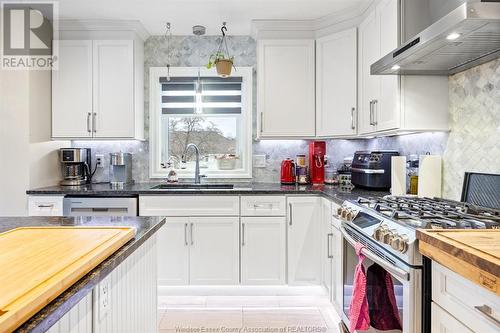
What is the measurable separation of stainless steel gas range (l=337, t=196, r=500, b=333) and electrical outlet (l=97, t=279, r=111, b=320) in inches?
43.5

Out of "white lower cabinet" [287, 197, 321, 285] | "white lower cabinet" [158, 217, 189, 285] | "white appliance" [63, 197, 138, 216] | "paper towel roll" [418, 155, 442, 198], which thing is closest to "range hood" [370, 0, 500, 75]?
"paper towel roll" [418, 155, 442, 198]

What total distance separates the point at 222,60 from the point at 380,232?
2.19 m

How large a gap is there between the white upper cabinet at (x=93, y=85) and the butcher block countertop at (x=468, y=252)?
273cm

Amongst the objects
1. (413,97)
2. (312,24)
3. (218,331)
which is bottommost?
(218,331)

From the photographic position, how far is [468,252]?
1.08 metres

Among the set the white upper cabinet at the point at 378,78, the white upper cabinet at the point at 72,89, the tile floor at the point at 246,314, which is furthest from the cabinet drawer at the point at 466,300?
the white upper cabinet at the point at 72,89

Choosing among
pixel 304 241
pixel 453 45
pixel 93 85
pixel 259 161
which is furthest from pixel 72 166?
pixel 453 45

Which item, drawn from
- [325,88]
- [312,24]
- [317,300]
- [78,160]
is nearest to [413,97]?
[325,88]

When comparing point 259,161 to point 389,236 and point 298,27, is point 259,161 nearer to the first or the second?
point 298,27

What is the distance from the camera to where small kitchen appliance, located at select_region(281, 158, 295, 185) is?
3479 mm

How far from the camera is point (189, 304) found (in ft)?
9.61

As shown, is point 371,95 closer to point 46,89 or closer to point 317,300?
point 317,300

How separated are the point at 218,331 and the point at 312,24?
8.71 feet

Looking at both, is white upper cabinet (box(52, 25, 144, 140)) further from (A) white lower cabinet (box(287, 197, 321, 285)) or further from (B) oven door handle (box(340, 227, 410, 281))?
(B) oven door handle (box(340, 227, 410, 281))
